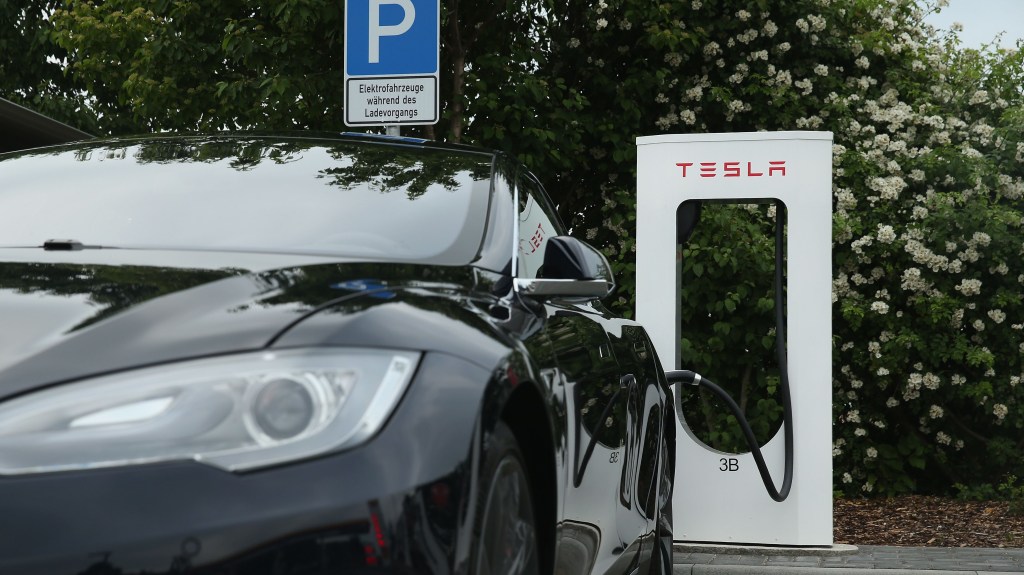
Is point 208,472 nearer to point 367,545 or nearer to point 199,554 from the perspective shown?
point 199,554

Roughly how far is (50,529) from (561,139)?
10054 millimetres

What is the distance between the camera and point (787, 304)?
267 inches

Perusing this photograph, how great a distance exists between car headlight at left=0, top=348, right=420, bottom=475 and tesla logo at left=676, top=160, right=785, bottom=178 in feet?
16.1

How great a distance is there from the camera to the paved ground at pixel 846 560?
620 centimetres

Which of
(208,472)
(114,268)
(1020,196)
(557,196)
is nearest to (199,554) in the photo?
(208,472)

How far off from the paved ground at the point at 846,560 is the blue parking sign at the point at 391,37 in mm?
2750

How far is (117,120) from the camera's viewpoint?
21.4 m

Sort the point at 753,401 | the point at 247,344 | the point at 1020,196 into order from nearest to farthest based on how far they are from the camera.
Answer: the point at 247,344, the point at 753,401, the point at 1020,196

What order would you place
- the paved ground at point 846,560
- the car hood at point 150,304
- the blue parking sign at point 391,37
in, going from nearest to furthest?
the car hood at point 150,304 < the paved ground at point 846,560 < the blue parking sign at point 391,37

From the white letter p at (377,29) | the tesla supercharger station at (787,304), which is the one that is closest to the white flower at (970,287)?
the tesla supercharger station at (787,304)

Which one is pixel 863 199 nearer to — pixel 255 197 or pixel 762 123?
pixel 762 123

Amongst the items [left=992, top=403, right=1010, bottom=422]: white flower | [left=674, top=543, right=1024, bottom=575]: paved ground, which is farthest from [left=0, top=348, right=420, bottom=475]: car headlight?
[left=992, top=403, right=1010, bottom=422]: white flower

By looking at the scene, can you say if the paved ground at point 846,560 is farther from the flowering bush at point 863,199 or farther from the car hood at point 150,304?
the car hood at point 150,304

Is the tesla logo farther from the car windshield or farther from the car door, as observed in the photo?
the car windshield
